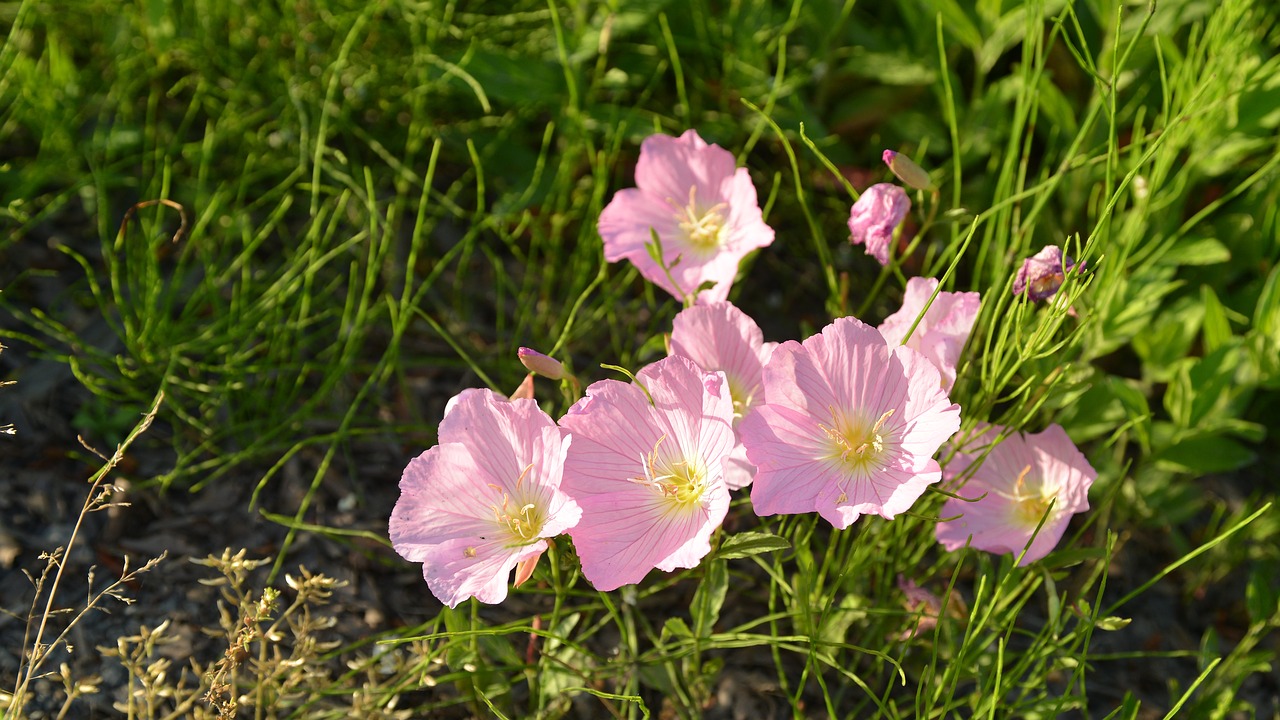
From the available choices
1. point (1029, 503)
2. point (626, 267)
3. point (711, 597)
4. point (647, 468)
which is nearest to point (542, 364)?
point (647, 468)

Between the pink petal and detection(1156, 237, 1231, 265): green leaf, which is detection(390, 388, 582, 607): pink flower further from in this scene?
detection(1156, 237, 1231, 265): green leaf

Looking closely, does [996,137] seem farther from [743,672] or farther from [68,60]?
[68,60]

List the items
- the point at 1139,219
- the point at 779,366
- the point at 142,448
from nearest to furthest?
the point at 779,366 → the point at 1139,219 → the point at 142,448

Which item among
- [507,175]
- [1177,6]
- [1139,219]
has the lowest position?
[507,175]

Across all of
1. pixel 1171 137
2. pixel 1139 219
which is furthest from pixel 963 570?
pixel 1171 137

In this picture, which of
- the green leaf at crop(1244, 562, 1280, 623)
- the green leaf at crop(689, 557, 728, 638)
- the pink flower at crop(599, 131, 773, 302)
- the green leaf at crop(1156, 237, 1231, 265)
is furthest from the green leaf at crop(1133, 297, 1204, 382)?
the green leaf at crop(689, 557, 728, 638)

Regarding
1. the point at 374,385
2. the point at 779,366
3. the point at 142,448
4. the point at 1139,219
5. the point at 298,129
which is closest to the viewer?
the point at 779,366

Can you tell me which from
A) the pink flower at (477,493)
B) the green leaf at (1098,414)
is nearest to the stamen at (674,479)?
the pink flower at (477,493)
